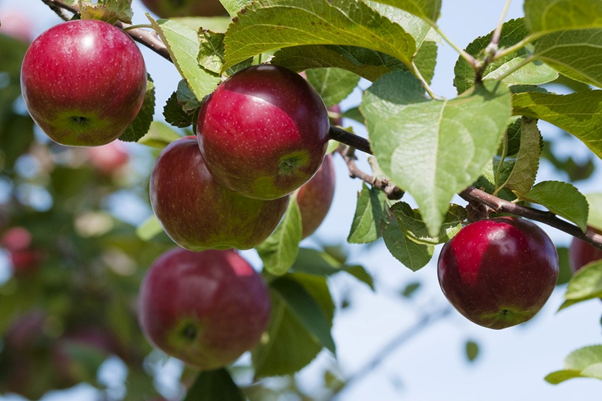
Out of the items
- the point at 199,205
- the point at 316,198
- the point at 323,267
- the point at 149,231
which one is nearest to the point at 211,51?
the point at 199,205

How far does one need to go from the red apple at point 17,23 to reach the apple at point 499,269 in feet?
12.9

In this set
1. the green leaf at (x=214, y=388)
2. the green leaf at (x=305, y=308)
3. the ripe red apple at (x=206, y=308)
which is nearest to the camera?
the green leaf at (x=305, y=308)

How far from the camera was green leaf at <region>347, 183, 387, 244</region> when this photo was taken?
1.43 metres

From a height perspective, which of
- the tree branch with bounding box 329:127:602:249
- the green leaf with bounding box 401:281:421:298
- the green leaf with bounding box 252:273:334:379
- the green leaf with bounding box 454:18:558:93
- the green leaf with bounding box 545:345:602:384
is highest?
the green leaf with bounding box 454:18:558:93

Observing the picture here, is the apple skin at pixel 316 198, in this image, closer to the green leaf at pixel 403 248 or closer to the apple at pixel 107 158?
the green leaf at pixel 403 248

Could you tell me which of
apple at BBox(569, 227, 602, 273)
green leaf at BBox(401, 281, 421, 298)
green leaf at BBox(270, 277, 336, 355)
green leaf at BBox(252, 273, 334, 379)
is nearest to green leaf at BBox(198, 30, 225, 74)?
green leaf at BBox(270, 277, 336, 355)

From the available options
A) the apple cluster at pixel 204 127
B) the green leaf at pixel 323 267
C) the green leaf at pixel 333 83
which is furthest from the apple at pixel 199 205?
the green leaf at pixel 323 267

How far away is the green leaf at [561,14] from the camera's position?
2.55ft

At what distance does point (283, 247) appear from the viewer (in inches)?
65.5

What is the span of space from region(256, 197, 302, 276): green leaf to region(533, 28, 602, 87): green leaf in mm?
835

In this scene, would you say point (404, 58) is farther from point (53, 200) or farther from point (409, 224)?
point (53, 200)

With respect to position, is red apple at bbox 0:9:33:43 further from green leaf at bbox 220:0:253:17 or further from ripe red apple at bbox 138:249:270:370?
green leaf at bbox 220:0:253:17

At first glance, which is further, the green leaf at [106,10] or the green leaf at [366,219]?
the green leaf at [366,219]

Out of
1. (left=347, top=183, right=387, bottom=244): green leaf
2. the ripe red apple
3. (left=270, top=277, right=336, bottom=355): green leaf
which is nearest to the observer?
(left=347, top=183, right=387, bottom=244): green leaf
